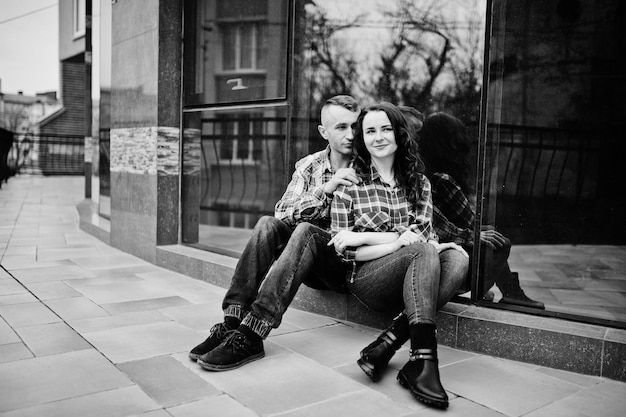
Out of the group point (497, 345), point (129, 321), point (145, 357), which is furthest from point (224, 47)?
point (497, 345)

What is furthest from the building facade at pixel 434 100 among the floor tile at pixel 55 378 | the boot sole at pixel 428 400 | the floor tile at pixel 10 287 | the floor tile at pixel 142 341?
the floor tile at pixel 55 378

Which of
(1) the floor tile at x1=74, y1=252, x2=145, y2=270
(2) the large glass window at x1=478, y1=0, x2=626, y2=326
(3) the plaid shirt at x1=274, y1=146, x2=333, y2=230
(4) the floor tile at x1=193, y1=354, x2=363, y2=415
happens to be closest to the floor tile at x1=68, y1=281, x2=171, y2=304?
(1) the floor tile at x1=74, y1=252, x2=145, y2=270

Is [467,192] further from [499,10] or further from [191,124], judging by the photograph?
[191,124]

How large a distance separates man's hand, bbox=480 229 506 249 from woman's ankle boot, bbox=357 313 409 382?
0.91 m

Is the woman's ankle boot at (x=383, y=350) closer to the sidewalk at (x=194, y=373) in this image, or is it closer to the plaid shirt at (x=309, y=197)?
the sidewalk at (x=194, y=373)

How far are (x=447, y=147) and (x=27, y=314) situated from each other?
8.66ft

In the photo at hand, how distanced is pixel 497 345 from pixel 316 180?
1233 mm

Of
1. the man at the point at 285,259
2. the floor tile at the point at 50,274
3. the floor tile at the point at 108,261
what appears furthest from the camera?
the floor tile at the point at 108,261

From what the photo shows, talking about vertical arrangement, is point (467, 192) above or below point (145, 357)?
Result: above

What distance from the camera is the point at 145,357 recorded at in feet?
8.54

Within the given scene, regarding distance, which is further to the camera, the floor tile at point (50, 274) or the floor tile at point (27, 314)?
the floor tile at point (50, 274)

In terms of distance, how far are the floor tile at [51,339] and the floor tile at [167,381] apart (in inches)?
15.4

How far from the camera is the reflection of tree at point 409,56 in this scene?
3500mm

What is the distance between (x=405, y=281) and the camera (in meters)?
2.36
